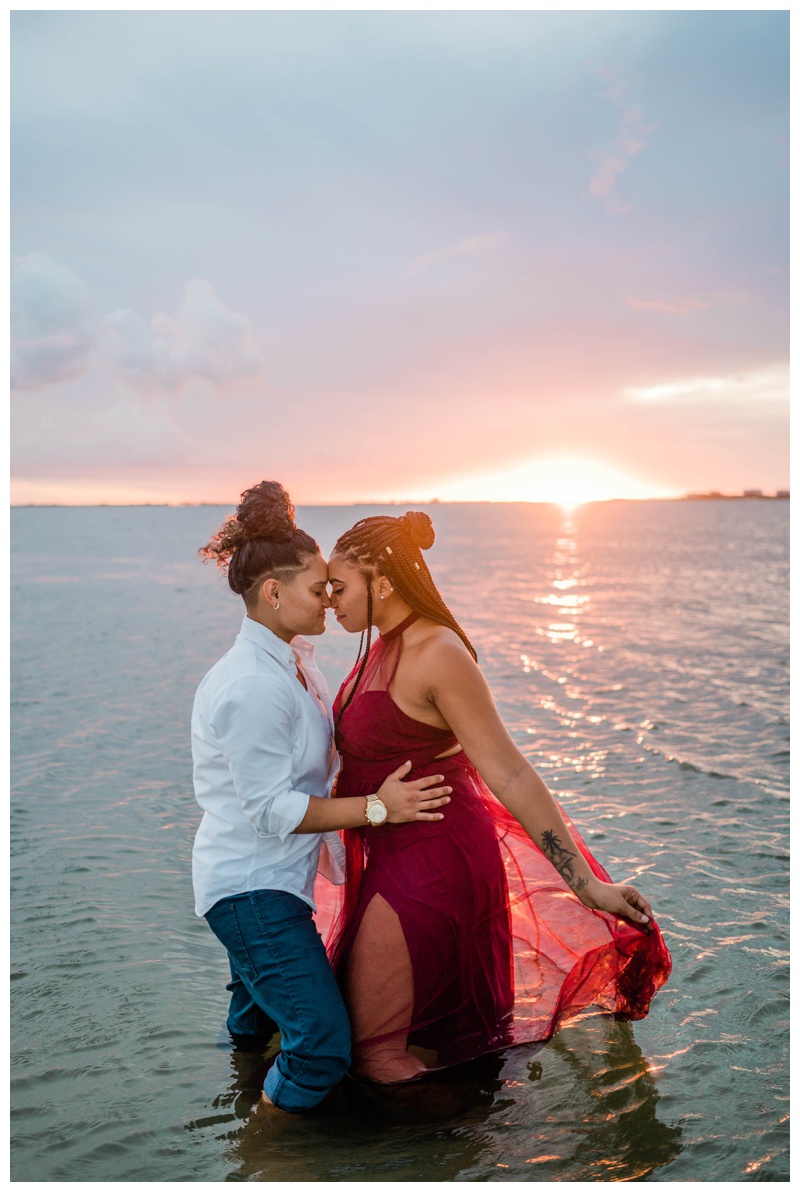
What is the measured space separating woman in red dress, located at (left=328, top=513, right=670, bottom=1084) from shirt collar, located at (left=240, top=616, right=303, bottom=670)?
0.35m

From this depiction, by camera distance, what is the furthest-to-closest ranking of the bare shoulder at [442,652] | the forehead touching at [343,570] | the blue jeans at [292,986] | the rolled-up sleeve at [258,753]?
the forehead touching at [343,570]
the bare shoulder at [442,652]
the blue jeans at [292,986]
the rolled-up sleeve at [258,753]

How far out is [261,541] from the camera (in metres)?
4.19

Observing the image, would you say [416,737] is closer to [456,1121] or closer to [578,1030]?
[456,1121]

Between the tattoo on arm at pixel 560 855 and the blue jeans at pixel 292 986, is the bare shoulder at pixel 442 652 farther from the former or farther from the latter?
the blue jeans at pixel 292 986

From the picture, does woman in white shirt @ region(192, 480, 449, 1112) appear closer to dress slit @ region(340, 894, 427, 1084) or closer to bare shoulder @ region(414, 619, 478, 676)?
dress slit @ region(340, 894, 427, 1084)

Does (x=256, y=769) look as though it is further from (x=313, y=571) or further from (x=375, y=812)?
(x=313, y=571)

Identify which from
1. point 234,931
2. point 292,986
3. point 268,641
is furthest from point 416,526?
point 292,986

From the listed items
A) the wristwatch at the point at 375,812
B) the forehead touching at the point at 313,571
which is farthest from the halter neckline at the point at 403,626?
the wristwatch at the point at 375,812

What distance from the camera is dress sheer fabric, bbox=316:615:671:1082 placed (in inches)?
168

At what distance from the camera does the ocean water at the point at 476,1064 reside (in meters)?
4.25

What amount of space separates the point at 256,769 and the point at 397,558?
1136 millimetres

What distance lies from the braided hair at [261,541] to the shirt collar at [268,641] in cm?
12

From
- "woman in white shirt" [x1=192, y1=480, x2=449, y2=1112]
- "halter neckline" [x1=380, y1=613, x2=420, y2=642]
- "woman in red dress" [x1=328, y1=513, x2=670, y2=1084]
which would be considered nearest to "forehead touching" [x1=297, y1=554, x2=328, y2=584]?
"woman in white shirt" [x1=192, y1=480, x2=449, y2=1112]

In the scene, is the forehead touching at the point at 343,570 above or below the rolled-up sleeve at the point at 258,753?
above
